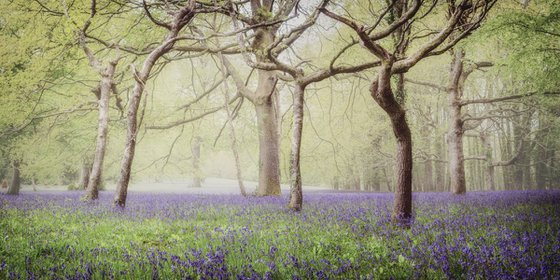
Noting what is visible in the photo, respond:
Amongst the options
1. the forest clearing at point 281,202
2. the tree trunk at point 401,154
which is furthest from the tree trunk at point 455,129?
the tree trunk at point 401,154

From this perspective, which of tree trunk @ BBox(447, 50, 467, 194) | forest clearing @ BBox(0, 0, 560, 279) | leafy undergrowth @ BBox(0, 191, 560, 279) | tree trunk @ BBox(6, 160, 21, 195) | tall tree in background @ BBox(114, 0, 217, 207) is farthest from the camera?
tree trunk @ BBox(6, 160, 21, 195)

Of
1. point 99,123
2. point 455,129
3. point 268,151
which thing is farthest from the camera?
point 455,129

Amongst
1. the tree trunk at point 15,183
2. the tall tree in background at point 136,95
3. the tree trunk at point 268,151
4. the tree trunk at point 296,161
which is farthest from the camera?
the tree trunk at point 15,183

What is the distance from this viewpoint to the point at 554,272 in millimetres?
2857

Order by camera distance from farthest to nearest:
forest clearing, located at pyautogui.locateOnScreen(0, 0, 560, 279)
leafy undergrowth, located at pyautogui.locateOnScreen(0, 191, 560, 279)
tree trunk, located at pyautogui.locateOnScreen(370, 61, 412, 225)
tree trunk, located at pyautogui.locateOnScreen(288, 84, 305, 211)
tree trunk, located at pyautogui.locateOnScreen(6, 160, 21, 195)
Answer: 1. tree trunk, located at pyautogui.locateOnScreen(6, 160, 21, 195)
2. tree trunk, located at pyautogui.locateOnScreen(288, 84, 305, 211)
3. tree trunk, located at pyautogui.locateOnScreen(370, 61, 412, 225)
4. forest clearing, located at pyautogui.locateOnScreen(0, 0, 560, 279)
5. leafy undergrowth, located at pyautogui.locateOnScreen(0, 191, 560, 279)

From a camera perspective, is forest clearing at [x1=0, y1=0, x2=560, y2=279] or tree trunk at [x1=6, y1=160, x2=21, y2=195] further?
tree trunk at [x1=6, y1=160, x2=21, y2=195]

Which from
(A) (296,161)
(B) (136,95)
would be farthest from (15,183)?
(A) (296,161)

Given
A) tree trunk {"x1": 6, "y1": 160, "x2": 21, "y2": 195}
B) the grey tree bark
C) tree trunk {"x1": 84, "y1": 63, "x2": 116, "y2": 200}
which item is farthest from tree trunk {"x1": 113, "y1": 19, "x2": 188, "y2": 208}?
tree trunk {"x1": 6, "y1": 160, "x2": 21, "y2": 195}

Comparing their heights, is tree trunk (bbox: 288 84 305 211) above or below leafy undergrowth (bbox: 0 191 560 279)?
above

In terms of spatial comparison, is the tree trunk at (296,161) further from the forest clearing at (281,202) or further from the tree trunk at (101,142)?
the tree trunk at (101,142)

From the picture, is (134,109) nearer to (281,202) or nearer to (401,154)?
(281,202)

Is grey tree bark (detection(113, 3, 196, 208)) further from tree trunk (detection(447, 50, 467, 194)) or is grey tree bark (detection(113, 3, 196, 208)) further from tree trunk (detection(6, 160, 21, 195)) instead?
tree trunk (detection(6, 160, 21, 195))

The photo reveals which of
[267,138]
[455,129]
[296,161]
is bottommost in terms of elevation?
[296,161]

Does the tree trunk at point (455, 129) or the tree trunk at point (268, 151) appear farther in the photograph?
the tree trunk at point (455, 129)
